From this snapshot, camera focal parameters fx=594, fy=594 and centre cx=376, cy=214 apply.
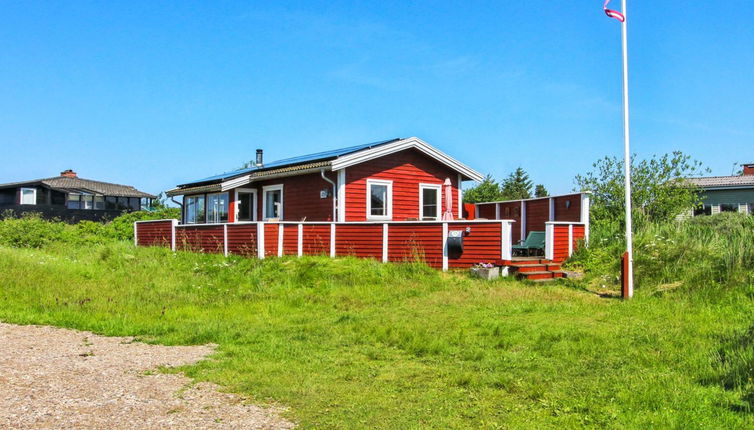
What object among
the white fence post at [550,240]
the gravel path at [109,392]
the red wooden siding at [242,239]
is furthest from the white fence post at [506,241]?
the gravel path at [109,392]

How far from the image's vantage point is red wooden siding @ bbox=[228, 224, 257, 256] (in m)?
17.0

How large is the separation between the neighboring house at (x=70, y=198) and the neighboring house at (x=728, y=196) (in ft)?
141

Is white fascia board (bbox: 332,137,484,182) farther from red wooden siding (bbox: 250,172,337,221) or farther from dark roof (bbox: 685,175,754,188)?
dark roof (bbox: 685,175,754,188)

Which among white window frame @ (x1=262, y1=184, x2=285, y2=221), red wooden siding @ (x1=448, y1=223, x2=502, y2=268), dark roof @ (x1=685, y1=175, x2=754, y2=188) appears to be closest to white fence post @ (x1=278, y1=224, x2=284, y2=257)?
white window frame @ (x1=262, y1=184, x2=285, y2=221)

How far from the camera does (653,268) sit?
491 inches

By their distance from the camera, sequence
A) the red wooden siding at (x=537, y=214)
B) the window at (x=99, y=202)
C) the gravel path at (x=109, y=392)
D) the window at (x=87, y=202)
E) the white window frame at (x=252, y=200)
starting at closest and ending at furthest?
the gravel path at (x=109, y=392) → the red wooden siding at (x=537, y=214) → the white window frame at (x=252, y=200) → the window at (x=87, y=202) → the window at (x=99, y=202)

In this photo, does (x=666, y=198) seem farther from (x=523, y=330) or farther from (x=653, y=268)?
(x=523, y=330)

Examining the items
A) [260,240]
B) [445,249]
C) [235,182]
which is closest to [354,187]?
[260,240]

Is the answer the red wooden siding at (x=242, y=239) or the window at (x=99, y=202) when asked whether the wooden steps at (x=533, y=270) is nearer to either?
the red wooden siding at (x=242, y=239)

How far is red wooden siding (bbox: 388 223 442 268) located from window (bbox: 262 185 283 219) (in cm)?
706

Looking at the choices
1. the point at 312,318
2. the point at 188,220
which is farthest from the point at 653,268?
the point at 188,220

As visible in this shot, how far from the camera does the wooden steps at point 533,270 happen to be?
44.9ft

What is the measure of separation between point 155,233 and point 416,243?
11637 mm

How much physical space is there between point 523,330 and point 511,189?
67.0 metres
